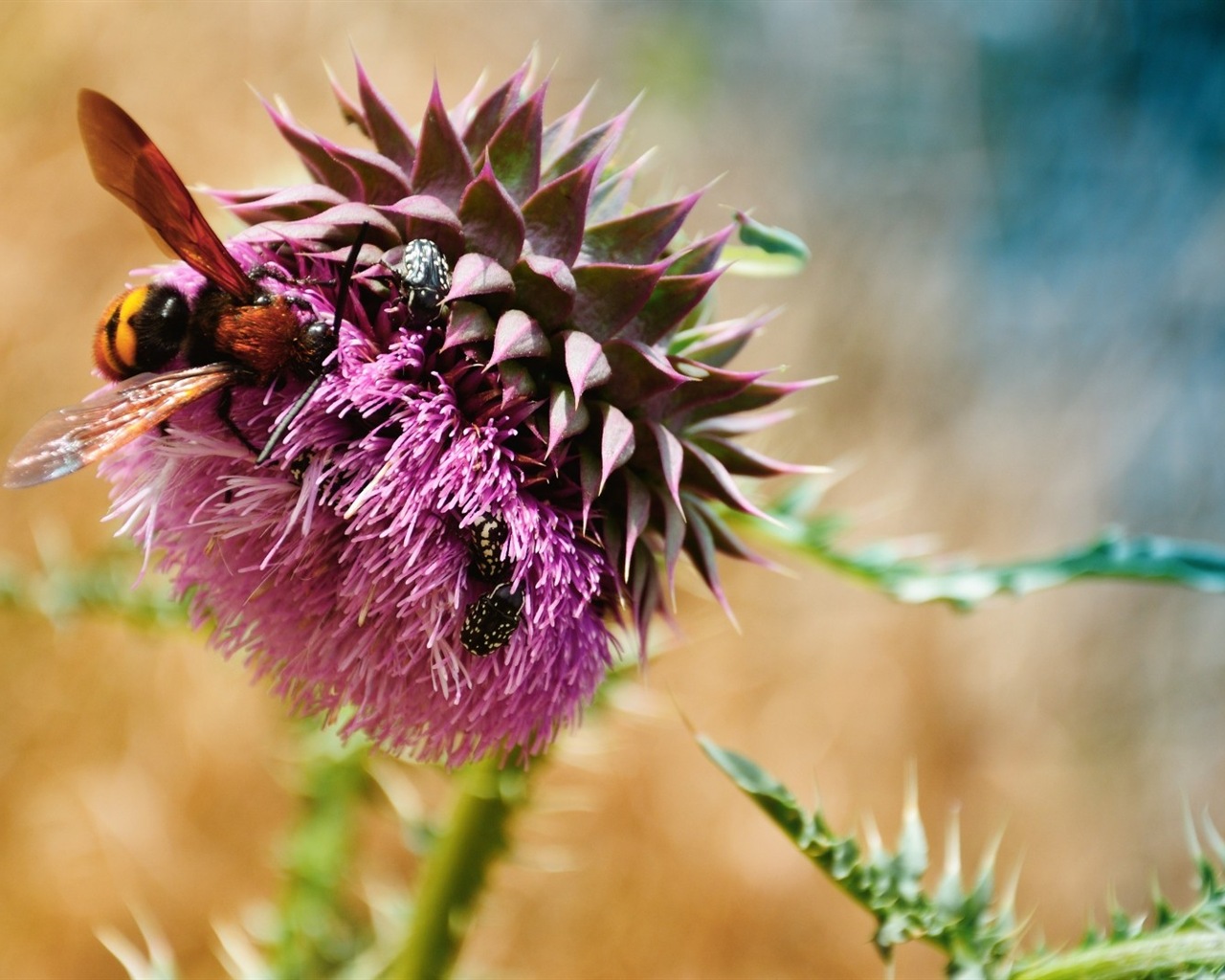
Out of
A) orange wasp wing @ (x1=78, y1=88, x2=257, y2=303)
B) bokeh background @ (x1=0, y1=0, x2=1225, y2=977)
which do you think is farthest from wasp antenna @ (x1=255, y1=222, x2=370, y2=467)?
bokeh background @ (x1=0, y1=0, x2=1225, y2=977)

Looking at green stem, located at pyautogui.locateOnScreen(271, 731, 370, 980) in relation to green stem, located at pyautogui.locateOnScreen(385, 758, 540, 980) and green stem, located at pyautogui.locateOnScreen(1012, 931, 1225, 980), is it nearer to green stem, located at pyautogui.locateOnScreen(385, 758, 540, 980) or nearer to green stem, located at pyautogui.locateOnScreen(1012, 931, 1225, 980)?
green stem, located at pyautogui.locateOnScreen(385, 758, 540, 980)

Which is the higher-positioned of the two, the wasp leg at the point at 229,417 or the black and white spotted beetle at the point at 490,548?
the wasp leg at the point at 229,417

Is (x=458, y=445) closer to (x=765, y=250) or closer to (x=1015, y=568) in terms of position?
(x=765, y=250)

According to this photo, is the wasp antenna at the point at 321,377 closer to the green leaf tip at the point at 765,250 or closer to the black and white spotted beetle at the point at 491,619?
the black and white spotted beetle at the point at 491,619

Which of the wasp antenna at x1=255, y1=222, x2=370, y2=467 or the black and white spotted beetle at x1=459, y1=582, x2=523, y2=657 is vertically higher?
the wasp antenna at x1=255, y1=222, x2=370, y2=467

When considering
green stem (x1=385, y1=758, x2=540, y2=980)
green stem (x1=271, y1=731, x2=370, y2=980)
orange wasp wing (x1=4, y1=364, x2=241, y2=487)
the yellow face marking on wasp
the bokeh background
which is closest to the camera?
orange wasp wing (x1=4, y1=364, x2=241, y2=487)

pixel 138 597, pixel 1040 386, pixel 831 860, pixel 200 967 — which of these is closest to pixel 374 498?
pixel 831 860

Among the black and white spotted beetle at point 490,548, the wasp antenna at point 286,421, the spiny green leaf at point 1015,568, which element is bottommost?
the spiny green leaf at point 1015,568

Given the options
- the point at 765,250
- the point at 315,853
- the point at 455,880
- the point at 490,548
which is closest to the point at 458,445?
the point at 490,548

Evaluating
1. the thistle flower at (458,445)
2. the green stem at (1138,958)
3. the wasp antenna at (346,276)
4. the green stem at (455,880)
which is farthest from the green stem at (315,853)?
the green stem at (1138,958)
